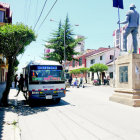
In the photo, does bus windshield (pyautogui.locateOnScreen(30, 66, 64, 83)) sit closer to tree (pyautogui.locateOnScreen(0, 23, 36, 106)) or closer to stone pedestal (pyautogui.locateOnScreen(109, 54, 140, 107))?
tree (pyautogui.locateOnScreen(0, 23, 36, 106))

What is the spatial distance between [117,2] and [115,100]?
1121 centimetres

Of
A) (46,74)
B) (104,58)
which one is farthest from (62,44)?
(46,74)

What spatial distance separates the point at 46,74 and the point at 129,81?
16.0 feet

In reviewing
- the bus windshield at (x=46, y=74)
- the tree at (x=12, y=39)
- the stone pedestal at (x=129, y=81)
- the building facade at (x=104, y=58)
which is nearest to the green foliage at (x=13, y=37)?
the tree at (x=12, y=39)

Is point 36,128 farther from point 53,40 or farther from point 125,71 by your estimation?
point 53,40

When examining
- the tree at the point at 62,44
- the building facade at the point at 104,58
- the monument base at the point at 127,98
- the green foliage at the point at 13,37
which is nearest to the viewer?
the monument base at the point at 127,98

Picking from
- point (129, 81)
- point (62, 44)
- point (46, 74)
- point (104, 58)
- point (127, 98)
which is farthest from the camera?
point (104, 58)

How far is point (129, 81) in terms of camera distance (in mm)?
9188

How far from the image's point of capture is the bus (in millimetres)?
9141

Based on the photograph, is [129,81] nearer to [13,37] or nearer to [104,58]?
[13,37]

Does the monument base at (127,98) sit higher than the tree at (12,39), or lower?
lower

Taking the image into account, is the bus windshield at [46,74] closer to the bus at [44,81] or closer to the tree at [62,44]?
the bus at [44,81]

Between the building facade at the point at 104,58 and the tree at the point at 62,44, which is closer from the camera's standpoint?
the tree at the point at 62,44

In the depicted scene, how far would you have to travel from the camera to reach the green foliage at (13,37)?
866 centimetres
